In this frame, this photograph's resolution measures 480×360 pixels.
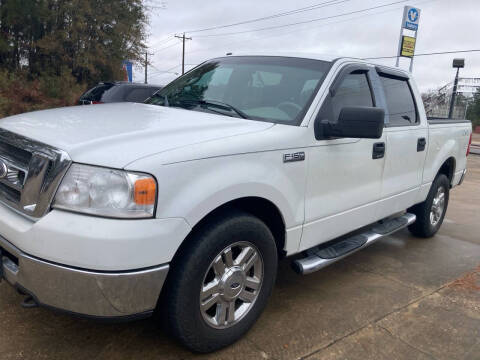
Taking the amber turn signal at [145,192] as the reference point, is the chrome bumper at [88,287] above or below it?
below

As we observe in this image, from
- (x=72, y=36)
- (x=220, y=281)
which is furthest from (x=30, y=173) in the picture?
(x=72, y=36)

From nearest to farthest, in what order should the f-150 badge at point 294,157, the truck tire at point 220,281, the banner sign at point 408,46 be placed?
the truck tire at point 220,281
the f-150 badge at point 294,157
the banner sign at point 408,46

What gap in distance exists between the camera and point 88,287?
2.05 m

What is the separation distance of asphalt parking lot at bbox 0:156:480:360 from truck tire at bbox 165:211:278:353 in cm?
18

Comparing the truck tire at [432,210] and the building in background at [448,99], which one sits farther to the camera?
the building in background at [448,99]

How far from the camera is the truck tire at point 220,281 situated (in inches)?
91.5

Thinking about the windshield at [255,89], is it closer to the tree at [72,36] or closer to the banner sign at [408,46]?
the banner sign at [408,46]

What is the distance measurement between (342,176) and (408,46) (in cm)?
1280

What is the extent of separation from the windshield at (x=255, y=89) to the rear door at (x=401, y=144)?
3.20ft

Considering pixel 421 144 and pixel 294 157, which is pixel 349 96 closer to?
pixel 294 157

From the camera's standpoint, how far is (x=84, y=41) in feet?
56.0

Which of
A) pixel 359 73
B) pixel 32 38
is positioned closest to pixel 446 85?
pixel 32 38

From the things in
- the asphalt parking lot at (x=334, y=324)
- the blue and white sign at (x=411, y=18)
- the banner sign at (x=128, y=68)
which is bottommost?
the asphalt parking lot at (x=334, y=324)

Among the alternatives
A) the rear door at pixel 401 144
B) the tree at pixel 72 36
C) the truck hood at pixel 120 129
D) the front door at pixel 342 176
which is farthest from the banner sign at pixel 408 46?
the truck hood at pixel 120 129
